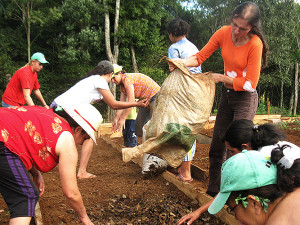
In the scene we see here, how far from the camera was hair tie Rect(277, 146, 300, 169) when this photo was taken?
1413 mm

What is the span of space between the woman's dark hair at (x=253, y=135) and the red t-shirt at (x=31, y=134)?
49.8 inches

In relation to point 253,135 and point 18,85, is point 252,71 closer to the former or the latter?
point 253,135

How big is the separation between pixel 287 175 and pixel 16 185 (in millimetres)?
1626

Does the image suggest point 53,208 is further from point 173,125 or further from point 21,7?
point 21,7

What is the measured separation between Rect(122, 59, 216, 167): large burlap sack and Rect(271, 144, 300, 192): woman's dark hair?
127cm

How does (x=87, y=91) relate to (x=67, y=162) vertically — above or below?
above

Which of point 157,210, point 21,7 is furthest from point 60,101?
point 21,7

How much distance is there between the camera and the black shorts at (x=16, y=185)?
1.82 meters

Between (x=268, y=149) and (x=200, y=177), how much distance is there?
89.0 inches

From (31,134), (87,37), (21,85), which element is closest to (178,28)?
(31,134)

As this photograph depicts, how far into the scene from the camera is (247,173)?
1.38 meters

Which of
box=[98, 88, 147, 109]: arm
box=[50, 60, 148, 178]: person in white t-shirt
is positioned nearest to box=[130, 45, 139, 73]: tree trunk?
box=[50, 60, 148, 178]: person in white t-shirt

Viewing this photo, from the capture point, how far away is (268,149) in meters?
→ 1.69

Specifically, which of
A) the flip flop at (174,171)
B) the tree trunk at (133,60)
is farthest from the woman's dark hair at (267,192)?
the tree trunk at (133,60)
